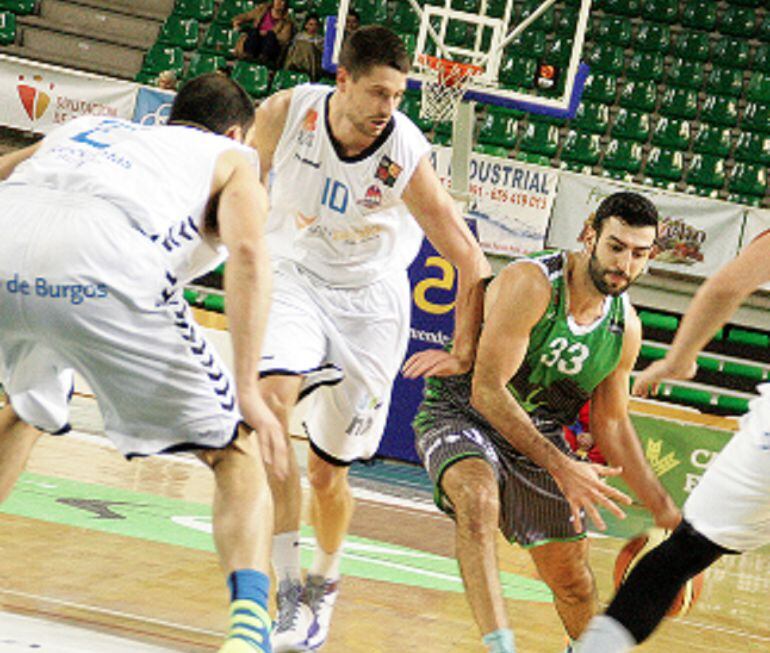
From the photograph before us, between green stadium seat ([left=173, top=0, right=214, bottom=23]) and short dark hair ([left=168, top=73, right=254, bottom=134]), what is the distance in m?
14.3

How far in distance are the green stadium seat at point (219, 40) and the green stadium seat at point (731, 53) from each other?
6187 millimetres

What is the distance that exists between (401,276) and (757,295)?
30.7 ft

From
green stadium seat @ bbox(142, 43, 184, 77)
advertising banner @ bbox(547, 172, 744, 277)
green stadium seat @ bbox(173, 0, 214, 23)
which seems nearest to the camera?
advertising banner @ bbox(547, 172, 744, 277)

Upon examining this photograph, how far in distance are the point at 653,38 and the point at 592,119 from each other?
1888 mm

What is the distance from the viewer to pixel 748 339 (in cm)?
1380

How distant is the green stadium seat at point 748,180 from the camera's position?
1487 cm

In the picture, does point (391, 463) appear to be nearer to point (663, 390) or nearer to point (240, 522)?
point (663, 390)

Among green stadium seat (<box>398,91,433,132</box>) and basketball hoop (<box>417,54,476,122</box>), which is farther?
green stadium seat (<box>398,91,433,132</box>)

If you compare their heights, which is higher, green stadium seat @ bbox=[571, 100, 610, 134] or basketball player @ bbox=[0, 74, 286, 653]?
green stadium seat @ bbox=[571, 100, 610, 134]

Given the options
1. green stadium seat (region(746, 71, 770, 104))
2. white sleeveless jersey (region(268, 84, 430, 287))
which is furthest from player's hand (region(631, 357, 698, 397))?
green stadium seat (region(746, 71, 770, 104))

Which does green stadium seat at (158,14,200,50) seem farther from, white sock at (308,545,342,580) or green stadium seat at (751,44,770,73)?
white sock at (308,545,342,580)

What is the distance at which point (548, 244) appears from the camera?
1333 centimetres

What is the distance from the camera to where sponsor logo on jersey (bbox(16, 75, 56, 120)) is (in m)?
14.1

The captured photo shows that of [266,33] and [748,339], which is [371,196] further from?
[266,33]
